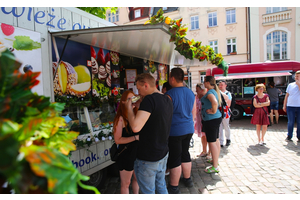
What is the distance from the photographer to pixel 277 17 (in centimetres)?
1706

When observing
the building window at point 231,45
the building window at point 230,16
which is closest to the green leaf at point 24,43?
the building window at point 231,45

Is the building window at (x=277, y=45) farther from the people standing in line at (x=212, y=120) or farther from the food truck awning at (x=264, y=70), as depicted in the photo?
the people standing in line at (x=212, y=120)

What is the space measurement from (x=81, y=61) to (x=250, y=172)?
364cm

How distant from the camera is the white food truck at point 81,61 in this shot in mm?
2475

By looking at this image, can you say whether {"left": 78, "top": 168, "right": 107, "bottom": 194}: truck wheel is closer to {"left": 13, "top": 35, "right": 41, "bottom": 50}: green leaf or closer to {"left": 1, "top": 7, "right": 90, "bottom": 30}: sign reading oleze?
{"left": 13, "top": 35, "right": 41, "bottom": 50}: green leaf

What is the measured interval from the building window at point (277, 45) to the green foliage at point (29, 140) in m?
20.5

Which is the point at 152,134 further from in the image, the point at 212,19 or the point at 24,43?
the point at 212,19

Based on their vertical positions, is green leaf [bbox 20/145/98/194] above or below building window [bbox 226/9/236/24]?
below

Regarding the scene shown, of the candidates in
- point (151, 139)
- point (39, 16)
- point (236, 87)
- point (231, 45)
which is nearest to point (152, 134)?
point (151, 139)

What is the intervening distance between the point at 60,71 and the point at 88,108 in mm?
822

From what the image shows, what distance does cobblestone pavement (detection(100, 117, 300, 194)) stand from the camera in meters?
3.18

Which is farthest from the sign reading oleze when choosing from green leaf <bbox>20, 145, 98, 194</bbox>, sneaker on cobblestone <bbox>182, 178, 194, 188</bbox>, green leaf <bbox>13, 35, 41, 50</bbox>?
sneaker on cobblestone <bbox>182, 178, 194, 188</bbox>

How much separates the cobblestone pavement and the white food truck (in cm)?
87

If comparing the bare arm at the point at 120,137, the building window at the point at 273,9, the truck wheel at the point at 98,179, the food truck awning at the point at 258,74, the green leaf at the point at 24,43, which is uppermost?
the building window at the point at 273,9
